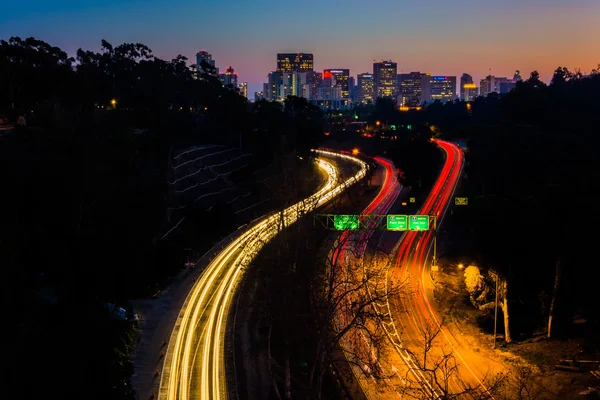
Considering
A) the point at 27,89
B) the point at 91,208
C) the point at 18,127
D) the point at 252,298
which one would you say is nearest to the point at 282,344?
the point at 252,298

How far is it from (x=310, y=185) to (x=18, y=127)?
33.0 meters

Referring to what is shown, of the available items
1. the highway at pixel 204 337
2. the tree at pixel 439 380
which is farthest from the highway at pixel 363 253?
the highway at pixel 204 337

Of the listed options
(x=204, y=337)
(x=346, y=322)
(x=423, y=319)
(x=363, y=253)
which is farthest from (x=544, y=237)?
(x=204, y=337)

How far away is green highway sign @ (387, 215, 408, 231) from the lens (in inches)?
1200

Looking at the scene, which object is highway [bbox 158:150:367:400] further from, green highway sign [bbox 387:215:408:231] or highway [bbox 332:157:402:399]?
green highway sign [bbox 387:215:408:231]

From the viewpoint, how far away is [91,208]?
2873 cm

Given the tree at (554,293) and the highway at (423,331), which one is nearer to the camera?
the highway at (423,331)

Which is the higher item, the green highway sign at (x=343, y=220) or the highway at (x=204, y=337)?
the green highway sign at (x=343, y=220)

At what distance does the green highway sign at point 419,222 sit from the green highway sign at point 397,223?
0.28 m

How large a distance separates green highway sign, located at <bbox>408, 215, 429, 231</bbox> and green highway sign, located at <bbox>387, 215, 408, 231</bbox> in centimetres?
28

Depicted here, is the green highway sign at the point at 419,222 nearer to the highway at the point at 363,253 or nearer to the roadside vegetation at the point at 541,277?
the highway at the point at 363,253

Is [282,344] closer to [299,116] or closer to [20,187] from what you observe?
[20,187]

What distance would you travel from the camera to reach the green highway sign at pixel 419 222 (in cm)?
3056

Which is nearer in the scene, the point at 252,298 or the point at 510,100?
the point at 252,298
